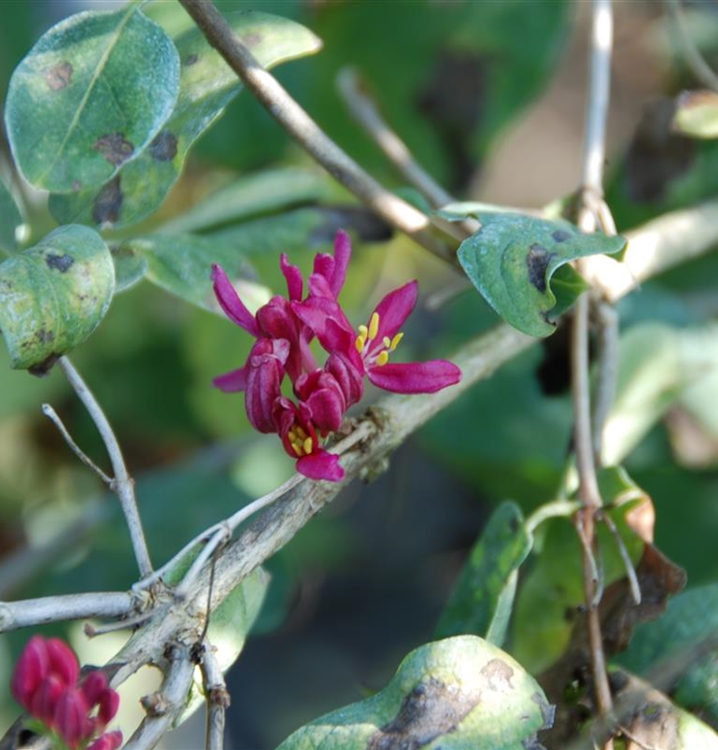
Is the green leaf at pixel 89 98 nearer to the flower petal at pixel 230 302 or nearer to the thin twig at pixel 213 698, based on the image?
the flower petal at pixel 230 302

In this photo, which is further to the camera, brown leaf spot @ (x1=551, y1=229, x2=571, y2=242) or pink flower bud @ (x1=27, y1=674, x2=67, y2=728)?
brown leaf spot @ (x1=551, y1=229, x2=571, y2=242)

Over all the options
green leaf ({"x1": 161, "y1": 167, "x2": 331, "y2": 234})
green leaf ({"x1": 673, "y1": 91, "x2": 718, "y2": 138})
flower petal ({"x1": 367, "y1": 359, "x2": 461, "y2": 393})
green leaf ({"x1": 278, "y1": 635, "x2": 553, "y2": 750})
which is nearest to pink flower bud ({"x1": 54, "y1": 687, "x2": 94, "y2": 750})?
green leaf ({"x1": 278, "y1": 635, "x2": 553, "y2": 750})

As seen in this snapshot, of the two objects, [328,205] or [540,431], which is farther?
[540,431]

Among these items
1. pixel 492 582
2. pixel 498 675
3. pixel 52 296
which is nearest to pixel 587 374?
pixel 492 582

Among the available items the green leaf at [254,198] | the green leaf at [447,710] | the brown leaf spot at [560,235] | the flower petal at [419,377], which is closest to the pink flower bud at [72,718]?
the green leaf at [447,710]

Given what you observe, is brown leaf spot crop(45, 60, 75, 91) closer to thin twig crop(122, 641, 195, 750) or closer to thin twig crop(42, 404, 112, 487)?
thin twig crop(42, 404, 112, 487)

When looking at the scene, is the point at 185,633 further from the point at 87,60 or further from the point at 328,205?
the point at 328,205

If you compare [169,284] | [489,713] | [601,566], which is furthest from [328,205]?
[489,713]
